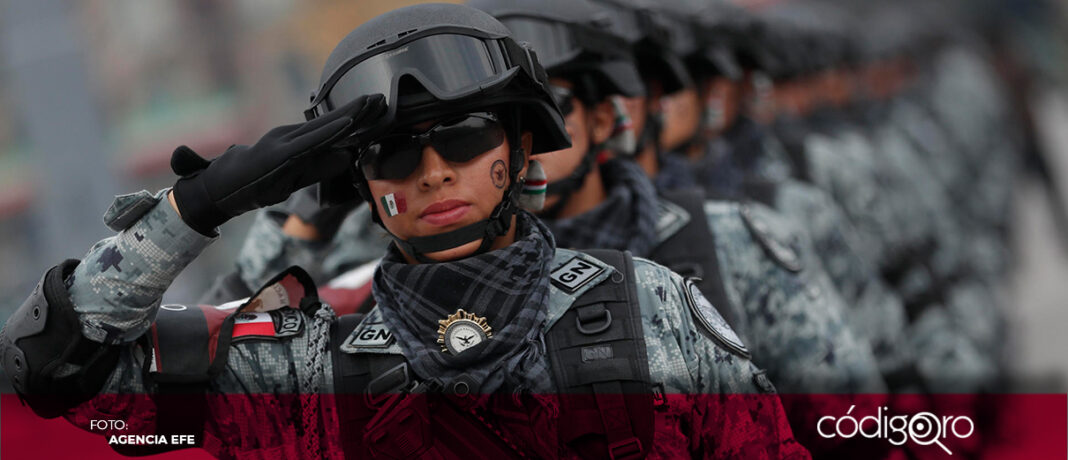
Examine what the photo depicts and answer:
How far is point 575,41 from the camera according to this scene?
14.6ft

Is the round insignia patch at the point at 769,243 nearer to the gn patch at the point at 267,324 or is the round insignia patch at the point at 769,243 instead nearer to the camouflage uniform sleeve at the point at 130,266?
the gn patch at the point at 267,324

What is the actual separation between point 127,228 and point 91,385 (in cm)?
32

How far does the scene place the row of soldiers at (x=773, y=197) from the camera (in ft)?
14.0

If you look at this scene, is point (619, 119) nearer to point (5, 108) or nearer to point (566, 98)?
point (566, 98)

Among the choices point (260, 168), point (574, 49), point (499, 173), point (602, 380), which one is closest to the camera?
point (260, 168)

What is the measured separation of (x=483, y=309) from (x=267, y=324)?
49 centimetres

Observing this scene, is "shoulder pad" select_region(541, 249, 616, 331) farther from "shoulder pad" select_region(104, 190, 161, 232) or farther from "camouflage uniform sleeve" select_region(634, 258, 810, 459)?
"shoulder pad" select_region(104, 190, 161, 232)

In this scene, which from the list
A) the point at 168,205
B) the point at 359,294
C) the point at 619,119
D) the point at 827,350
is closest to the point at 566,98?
the point at 619,119

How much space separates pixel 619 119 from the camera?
4578 millimetres

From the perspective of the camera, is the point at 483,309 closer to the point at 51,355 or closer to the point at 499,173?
the point at 499,173

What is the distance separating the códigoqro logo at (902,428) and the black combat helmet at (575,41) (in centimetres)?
140

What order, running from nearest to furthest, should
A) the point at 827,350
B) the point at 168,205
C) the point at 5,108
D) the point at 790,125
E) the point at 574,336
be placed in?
the point at 168,205 → the point at 574,336 → the point at 827,350 → the point at 790,125 → the point at 5,108

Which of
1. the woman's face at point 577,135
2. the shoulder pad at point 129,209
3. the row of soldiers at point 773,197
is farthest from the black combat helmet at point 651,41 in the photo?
the shoulder pad at point 129,209

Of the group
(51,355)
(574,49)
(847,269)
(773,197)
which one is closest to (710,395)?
(51,355)
